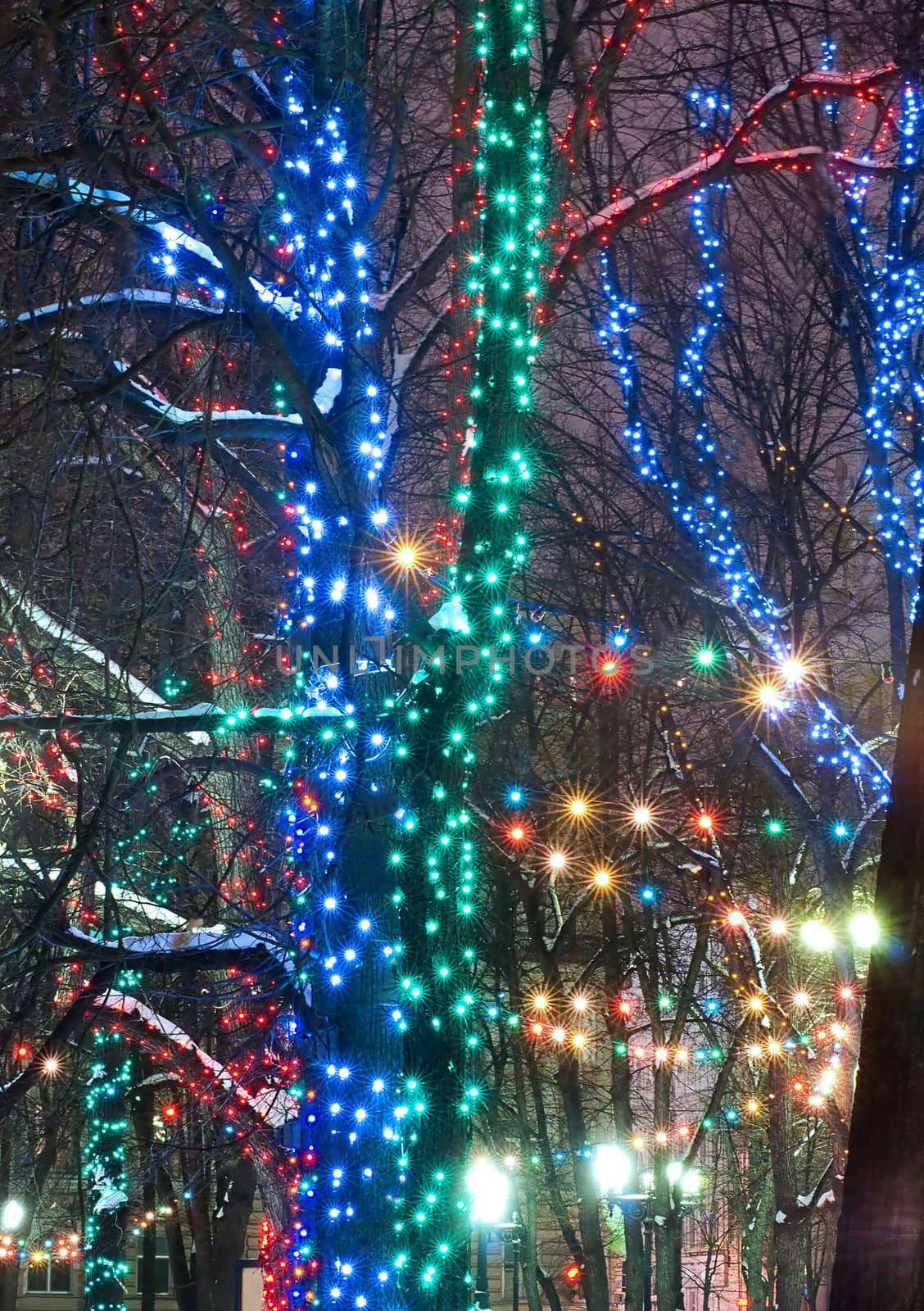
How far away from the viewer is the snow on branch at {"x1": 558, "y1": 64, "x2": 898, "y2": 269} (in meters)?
9.09

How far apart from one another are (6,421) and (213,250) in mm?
1664

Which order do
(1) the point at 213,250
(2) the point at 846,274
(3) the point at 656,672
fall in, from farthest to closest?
(3) the point at 656,672 → (2) the point at 846,274 → (1) the point at 213,250

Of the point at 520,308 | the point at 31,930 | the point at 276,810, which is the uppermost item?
the point at 520,308

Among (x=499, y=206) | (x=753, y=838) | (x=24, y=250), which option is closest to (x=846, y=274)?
(x=499, y=206)

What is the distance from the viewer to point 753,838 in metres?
21.4

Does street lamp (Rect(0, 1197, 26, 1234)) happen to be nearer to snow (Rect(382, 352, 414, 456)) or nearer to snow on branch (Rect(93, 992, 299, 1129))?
snow on branch (Rect(93, 992, 299, 1129))

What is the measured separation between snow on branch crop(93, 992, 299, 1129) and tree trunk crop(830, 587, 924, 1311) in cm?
475

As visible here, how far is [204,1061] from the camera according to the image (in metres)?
10.1

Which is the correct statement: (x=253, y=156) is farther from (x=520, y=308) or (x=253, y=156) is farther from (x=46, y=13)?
(x=46, y=13)

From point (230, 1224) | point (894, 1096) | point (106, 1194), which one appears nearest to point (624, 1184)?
point (230, 1224)

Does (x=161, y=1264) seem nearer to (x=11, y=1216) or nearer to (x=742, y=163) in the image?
(x=11, y=1216)

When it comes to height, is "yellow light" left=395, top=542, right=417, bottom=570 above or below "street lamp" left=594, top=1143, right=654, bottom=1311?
above

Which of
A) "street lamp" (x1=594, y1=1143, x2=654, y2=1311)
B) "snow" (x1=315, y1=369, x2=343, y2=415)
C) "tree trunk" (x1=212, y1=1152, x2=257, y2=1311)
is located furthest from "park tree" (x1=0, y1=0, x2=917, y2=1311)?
"street lamp" (x1=594, y1=1143, x2=654, y2=1311)

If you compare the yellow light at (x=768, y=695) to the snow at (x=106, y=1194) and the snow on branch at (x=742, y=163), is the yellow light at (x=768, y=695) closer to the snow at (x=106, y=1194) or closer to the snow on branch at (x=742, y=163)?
the snow on branch at (x=742, y=163)
